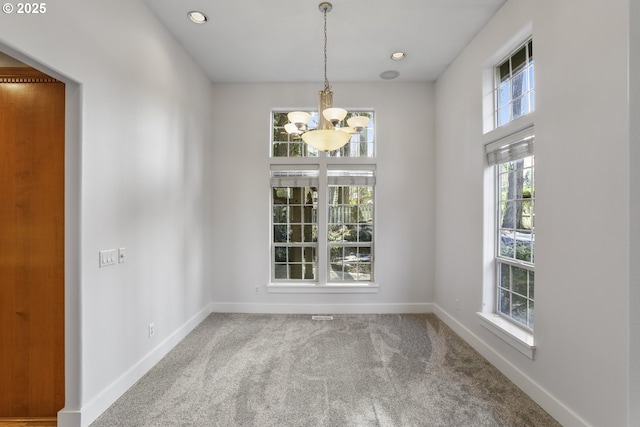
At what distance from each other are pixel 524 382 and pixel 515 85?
2.48 meters

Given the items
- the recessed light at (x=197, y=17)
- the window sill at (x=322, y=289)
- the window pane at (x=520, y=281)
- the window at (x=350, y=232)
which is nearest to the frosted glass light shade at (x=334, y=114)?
the recessed light at (x=197, y=17)

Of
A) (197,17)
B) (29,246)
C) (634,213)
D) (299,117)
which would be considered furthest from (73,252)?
(634,213)

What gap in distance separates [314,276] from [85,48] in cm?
344

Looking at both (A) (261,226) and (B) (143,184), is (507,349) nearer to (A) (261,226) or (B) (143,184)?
(A) (261,226)

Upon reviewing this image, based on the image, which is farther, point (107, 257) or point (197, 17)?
point (197, 17)

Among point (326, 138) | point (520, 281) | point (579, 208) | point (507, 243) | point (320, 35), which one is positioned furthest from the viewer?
point (320, 35)

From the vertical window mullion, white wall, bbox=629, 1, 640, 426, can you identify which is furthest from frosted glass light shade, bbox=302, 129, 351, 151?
the vertical window mullion

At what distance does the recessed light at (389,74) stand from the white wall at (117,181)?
7.90ft

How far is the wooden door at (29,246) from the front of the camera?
2076 mm

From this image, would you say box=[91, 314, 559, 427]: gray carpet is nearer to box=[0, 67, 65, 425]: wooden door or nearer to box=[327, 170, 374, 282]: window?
box=[0, 67, 65, 425]: wooden door

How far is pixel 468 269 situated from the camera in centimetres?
331

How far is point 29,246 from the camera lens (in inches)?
82.0

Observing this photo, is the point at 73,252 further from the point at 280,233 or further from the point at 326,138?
the point at 280,233

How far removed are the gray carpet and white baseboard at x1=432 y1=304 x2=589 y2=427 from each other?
0.19ft
